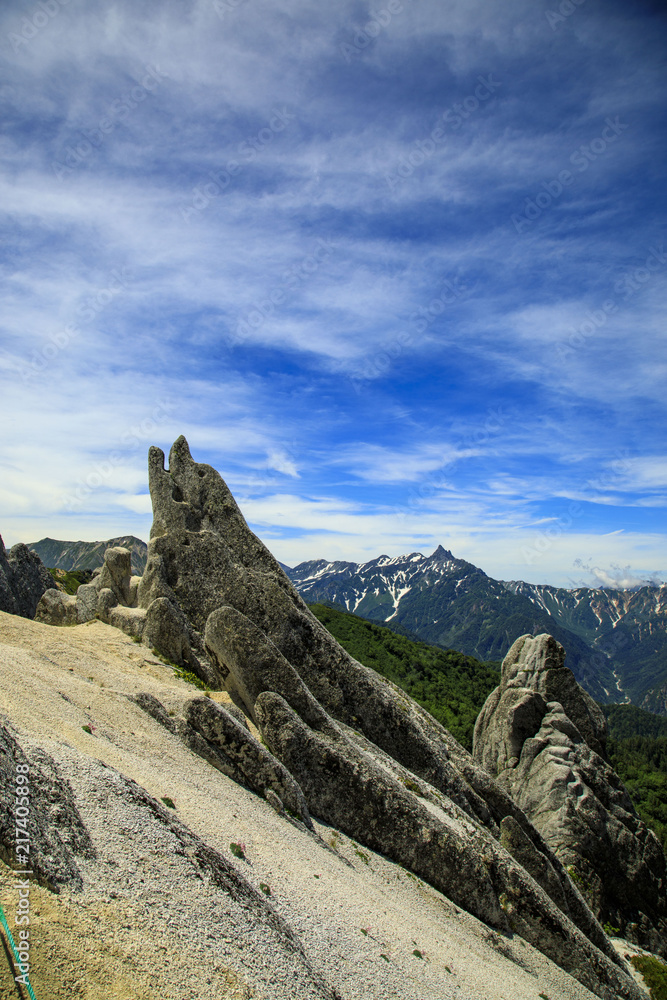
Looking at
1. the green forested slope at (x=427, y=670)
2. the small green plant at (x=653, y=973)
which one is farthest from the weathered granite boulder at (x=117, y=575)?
the green forested slope at (x=427, y=670)

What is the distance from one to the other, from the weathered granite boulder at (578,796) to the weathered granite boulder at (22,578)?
46931 mm

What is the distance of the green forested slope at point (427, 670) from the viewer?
97312mm

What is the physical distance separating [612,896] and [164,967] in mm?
38696

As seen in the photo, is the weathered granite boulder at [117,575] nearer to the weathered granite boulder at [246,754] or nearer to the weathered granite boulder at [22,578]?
the weathered granite boulder at [22,578]

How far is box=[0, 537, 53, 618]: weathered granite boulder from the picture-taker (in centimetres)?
A: 5248

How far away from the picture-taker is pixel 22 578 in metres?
57.2

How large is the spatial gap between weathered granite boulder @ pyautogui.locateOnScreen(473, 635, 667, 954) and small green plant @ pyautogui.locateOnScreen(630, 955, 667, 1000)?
2.91 metres

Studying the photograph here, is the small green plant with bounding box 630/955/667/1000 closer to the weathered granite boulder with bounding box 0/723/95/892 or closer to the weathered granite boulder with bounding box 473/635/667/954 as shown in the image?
the weathered granite boulder with bounding box 473/635/667/954

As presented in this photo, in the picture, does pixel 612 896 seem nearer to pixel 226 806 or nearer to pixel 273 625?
pixel 273 625

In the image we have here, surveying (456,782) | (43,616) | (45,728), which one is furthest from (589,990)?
(43,616)

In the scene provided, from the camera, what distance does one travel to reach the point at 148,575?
3061 centimetres

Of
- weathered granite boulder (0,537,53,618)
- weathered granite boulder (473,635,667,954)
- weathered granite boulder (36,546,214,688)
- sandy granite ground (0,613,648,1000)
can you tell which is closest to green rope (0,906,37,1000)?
sandy granite ground (0,613,648,1000)

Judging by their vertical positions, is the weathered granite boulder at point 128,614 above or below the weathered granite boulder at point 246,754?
above

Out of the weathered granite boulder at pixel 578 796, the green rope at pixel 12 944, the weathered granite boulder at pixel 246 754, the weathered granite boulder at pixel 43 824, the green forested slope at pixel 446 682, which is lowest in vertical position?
the green forested slope at pixel 446 682
